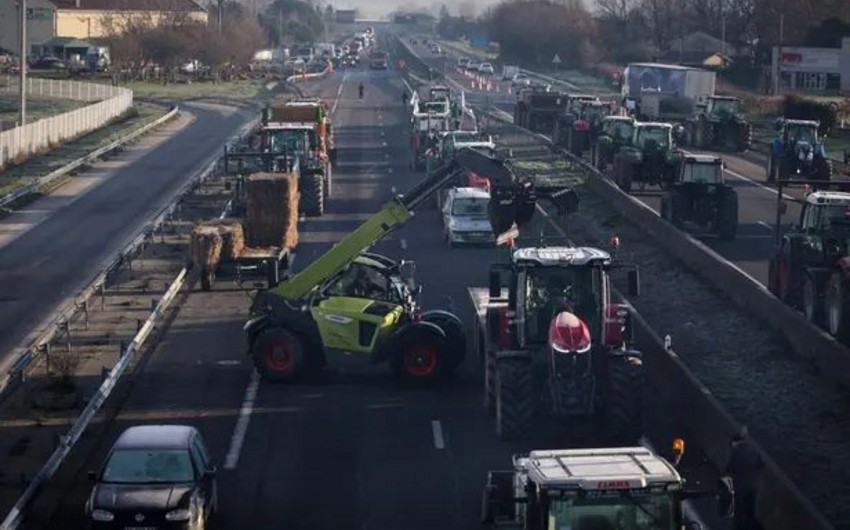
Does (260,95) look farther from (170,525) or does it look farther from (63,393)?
(170,525)

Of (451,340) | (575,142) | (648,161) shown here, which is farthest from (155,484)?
(575,142)

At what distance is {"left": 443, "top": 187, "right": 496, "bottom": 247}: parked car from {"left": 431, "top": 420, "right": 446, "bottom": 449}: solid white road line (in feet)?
58.1

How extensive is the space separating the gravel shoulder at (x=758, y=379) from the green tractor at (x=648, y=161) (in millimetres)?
9750

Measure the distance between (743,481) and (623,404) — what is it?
486 cm

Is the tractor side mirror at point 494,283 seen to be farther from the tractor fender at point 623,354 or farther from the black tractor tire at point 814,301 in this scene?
the black tractor tire at point 814,301

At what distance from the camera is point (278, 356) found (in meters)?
26.0

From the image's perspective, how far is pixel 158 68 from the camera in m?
131

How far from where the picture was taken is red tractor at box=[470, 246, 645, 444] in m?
20.7

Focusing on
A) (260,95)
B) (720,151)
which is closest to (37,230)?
(720,151)

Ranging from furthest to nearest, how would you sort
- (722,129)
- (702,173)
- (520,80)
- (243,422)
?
(520,80) → (722,129) → (702,173) → (243,422)

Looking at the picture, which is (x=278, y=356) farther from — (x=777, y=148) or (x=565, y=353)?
(x=777, y=148)

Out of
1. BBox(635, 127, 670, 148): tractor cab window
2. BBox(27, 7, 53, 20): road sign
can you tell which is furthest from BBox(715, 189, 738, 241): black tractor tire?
BBox(27, 7, 53, 20): road sign

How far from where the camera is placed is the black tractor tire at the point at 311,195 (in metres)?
48.2

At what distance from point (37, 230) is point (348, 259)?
22090 mm
